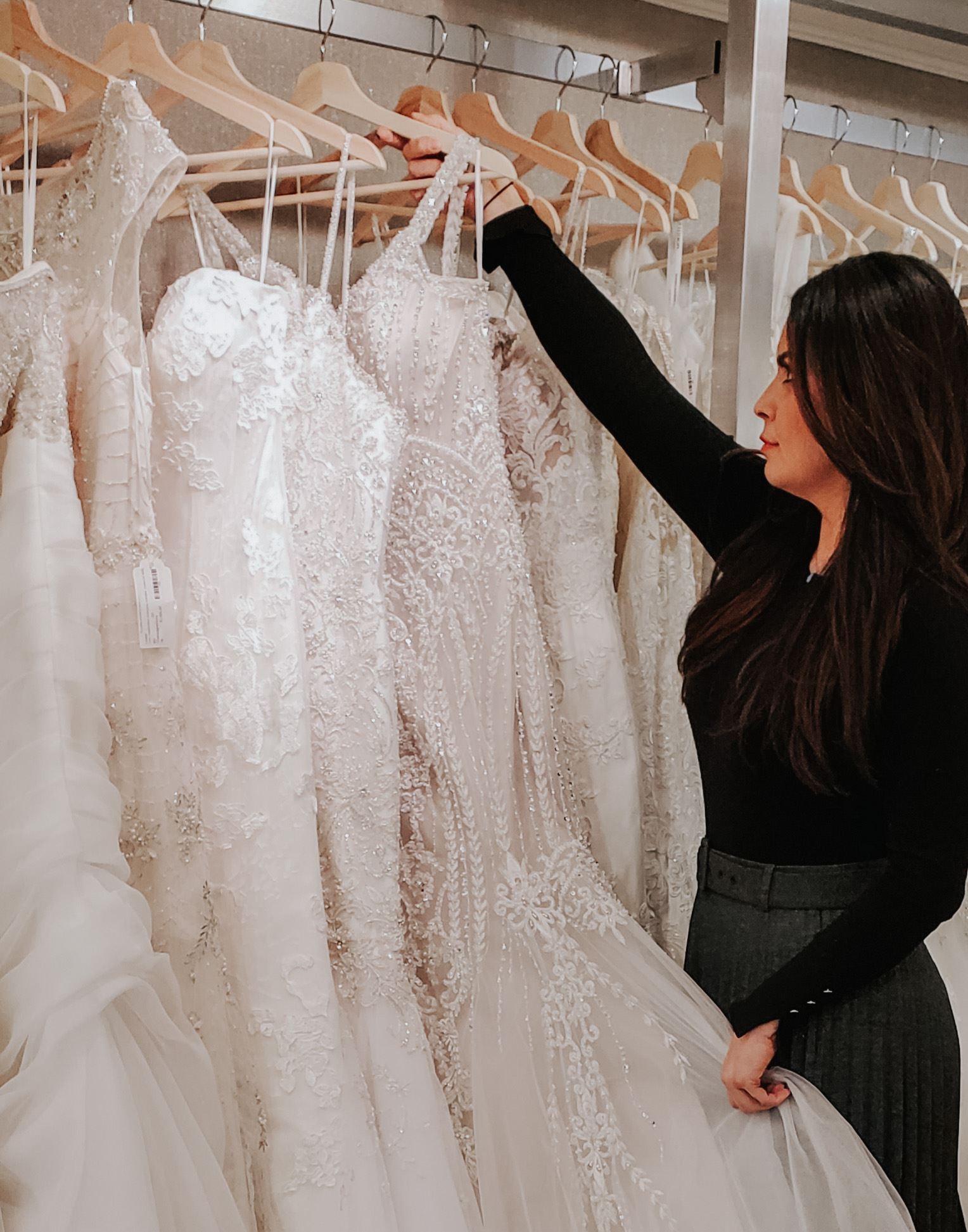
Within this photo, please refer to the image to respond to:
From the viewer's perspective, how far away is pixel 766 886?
1.17 meters

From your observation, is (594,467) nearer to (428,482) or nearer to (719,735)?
(428,482)

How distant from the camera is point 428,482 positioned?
122 centimetres

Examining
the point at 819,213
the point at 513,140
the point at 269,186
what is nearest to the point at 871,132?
the point at 819,213

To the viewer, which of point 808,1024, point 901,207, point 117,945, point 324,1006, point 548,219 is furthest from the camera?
point 901,207

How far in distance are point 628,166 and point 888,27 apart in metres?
0.81

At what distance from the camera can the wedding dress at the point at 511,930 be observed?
1.07 metres

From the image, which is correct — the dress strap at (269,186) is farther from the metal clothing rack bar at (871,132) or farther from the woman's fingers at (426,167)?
the metal clothing rack bar at (871,132)

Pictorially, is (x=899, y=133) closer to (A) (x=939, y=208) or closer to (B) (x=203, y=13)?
(A) (x=939, y=208)

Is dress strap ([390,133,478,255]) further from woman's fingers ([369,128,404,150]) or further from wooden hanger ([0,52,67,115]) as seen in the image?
wooden hanger ([0,52,67,115])

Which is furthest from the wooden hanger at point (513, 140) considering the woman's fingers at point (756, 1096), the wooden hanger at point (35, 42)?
the woman's fingers at point (756, 1096)

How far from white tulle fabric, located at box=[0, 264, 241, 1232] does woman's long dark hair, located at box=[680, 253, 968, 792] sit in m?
0.58

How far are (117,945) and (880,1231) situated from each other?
68 cm

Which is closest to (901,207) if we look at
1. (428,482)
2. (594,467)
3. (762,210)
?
(762,210)

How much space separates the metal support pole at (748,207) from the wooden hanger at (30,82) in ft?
2.28
